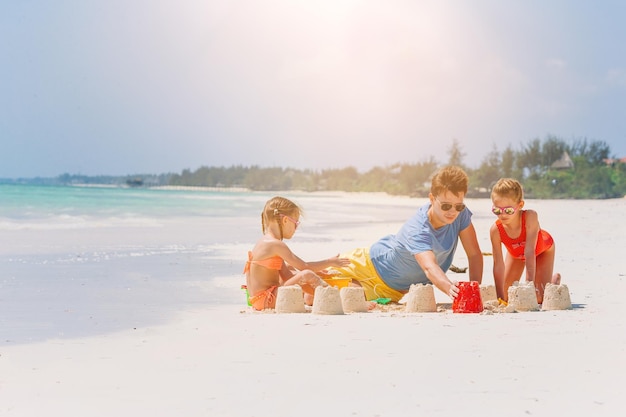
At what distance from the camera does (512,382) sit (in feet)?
13.3

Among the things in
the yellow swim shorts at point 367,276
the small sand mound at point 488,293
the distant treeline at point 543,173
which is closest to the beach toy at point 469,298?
the small sand mound at point 488,293

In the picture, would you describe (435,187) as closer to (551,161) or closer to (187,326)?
(187,326)

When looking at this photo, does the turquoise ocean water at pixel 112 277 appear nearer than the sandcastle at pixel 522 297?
No

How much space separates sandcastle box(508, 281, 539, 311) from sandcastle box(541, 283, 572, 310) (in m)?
0.14

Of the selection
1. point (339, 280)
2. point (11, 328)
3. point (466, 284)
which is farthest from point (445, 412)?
point (11, 328)

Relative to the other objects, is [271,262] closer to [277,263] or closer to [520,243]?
[277,263]

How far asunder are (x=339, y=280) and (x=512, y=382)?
3.06 metres

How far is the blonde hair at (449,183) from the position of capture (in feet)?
20.5

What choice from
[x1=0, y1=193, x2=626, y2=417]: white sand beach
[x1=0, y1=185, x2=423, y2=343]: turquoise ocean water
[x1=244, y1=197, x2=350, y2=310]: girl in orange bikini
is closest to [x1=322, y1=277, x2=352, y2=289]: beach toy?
[x1=244, y1=197, x2=350, y2=310]: girl in orange bikini

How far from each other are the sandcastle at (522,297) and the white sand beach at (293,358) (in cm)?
13

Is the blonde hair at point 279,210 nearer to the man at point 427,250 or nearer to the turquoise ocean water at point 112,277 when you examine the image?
the man at point 427,250

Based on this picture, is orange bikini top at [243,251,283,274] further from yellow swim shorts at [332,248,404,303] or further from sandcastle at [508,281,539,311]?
sandcastle at [508,281,539,311]

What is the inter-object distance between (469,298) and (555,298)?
2.46 feet

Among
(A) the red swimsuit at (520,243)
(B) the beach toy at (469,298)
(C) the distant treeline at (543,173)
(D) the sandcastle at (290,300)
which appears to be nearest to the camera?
(B) the beach toy at (469,298)
